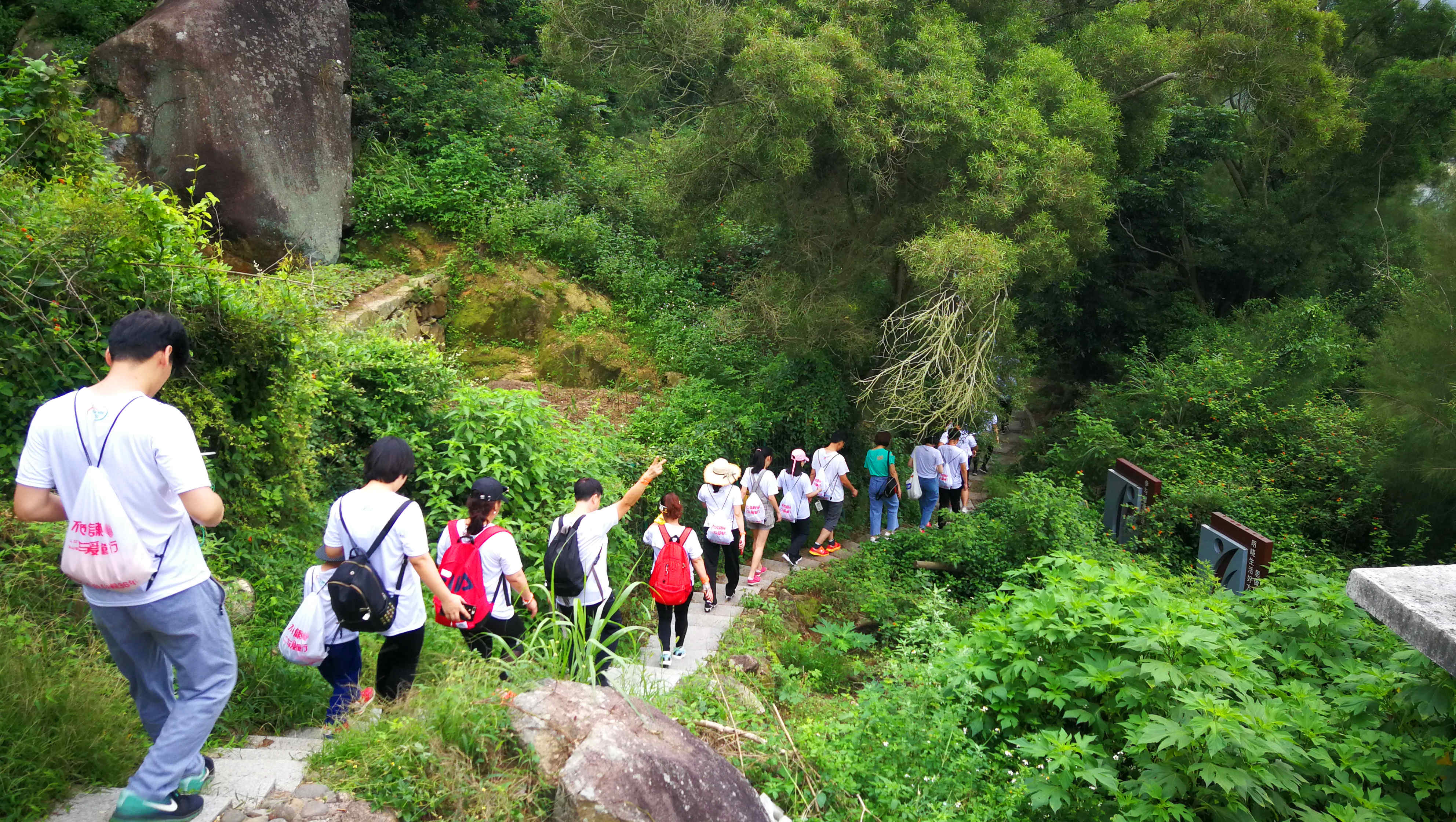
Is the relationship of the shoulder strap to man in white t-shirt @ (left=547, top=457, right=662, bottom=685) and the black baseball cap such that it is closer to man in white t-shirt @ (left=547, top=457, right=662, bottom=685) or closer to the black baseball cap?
the black baseball cap

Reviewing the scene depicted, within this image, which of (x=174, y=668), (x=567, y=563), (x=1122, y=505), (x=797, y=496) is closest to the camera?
(x=174, y=668)

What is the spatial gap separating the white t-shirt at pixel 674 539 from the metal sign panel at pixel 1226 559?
14.2 feet

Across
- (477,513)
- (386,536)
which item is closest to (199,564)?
(386,536)

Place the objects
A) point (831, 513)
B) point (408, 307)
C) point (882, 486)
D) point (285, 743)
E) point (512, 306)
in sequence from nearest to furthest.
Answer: point (285, 743) → point (831, 513) → point (882, 486) → point (408, 307) → point (512, 306)

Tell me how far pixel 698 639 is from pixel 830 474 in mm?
3292

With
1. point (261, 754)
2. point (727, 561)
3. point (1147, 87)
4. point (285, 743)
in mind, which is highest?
point (1147, 87)

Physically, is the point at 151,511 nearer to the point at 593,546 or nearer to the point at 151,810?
the point at 151,810

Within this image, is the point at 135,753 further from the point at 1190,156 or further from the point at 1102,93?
the point at 1190,156

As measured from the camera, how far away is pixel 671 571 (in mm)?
5926

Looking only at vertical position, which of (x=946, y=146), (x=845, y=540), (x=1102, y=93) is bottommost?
(x=845, y=540)

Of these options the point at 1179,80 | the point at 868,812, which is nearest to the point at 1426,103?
the point at 1179,80

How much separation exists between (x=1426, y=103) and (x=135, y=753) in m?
19.2

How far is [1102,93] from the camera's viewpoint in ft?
37.6

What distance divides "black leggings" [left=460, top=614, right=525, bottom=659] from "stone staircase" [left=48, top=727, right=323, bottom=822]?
36.1 inches
